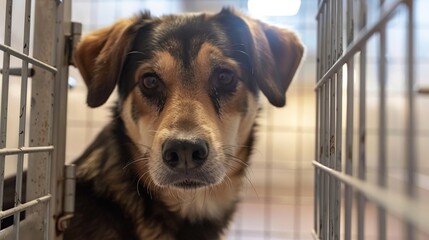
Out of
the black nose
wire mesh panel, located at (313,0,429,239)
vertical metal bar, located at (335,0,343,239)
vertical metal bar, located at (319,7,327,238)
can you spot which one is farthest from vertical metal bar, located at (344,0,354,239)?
the black nose

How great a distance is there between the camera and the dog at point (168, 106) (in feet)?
3.96

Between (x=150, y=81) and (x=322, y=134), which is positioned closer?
(x=322, y=134)

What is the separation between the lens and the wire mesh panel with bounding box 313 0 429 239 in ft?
1.25

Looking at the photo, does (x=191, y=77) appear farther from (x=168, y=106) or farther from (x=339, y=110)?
(x=339, y=110)

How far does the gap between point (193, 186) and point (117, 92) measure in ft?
1.38

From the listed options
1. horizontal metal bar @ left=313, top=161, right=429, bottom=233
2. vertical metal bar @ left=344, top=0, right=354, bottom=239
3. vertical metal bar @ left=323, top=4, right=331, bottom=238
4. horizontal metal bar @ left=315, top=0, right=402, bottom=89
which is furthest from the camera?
vertical metal bar @ left=323, top=4, right=331, bottom=238

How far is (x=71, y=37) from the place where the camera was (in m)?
1.16

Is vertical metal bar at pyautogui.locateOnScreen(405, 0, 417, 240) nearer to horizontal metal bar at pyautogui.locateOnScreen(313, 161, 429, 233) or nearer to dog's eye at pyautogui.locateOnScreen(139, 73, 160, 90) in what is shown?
horizontal metal bar at pyautogui.locateOnScreen(313, 161, 429, 233)

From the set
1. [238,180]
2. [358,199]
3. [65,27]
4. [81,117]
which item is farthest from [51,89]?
[81,117]

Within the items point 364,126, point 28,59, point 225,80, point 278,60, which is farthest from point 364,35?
point 278,60

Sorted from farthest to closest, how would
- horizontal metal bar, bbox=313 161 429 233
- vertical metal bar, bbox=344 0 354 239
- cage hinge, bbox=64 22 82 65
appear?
cage hinge, bbox=64 22 82 65
vertical metal bar, bbox=344 0 354 239
horizontal metal bar, bbox=313 161 429 233

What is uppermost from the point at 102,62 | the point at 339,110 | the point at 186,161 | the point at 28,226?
the point at 102,62

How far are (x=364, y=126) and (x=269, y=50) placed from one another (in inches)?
32.4

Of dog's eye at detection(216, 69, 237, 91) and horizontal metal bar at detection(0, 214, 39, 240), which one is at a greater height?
dog's eye at detection(216, 69, 237, 91)
